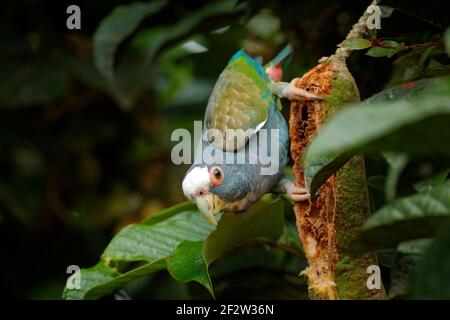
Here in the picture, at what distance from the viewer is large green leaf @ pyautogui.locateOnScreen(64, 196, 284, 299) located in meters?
1.19

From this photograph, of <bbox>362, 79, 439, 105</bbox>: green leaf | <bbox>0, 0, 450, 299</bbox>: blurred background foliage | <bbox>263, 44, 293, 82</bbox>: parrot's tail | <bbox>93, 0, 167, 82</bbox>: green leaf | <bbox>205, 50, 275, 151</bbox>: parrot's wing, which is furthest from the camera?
<bbox>0, 0, 450, 299</bbox>: blurred background foliage

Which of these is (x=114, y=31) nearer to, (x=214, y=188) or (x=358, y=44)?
(x=214, y=188)

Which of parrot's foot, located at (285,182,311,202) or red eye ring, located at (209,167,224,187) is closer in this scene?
parrot's foot, located at (285,182,311,202)

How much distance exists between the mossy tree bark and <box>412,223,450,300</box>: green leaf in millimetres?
357

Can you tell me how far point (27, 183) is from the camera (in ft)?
9.12

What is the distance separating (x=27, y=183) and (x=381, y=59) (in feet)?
6.07

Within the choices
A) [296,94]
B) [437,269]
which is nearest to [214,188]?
[296,94]

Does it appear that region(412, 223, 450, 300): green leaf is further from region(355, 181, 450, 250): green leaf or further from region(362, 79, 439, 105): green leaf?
region(362, 79, 439, 105): green leaf

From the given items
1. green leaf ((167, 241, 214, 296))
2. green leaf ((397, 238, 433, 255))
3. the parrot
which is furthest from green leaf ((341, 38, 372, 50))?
green leaf ((167, 241, 214, 296))

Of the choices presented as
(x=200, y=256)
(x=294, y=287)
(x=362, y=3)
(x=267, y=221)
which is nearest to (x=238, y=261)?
(x=294, y=287)

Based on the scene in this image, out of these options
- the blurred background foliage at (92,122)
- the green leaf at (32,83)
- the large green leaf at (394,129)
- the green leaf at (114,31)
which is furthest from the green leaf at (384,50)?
the green leaf at (32,83)

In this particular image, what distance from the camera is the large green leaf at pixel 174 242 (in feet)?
3.90

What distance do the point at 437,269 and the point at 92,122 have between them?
2119 mm

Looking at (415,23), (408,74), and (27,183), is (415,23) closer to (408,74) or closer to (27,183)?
(408,74)
